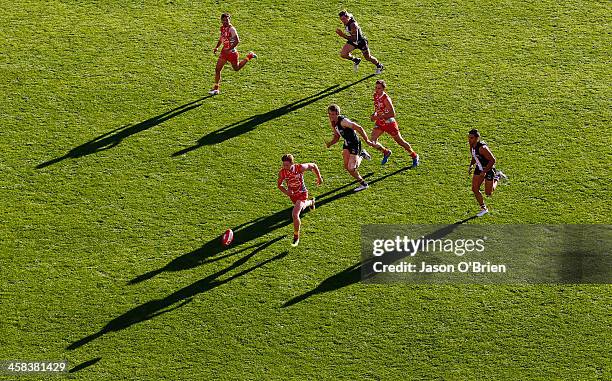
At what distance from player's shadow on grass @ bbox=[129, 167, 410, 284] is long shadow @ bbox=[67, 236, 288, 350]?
1.97ft

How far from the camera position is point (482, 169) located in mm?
24453

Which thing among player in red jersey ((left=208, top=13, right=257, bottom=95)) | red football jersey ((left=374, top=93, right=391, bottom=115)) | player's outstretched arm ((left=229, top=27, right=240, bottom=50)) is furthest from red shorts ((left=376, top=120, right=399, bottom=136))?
player's outstretched arm ((left=229, top=27, right=240, bottom=50))

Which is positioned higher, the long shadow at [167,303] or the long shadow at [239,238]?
the long shadow at [239,238]

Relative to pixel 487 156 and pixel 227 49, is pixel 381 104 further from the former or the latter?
pixel 227 49

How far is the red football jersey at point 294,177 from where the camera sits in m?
23.8

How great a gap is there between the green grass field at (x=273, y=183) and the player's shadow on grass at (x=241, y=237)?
0.05m

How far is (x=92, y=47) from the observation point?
3200cm

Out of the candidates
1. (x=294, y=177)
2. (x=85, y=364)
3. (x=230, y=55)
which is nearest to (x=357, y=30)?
(x=230, y=55)

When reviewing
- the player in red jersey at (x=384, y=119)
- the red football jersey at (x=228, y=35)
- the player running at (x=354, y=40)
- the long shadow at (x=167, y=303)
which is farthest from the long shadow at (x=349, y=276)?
the red football jersey at (x=228, y=35)

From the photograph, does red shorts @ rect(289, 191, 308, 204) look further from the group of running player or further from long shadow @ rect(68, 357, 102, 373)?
long shadow @ rect(68, 357, 102, 373)

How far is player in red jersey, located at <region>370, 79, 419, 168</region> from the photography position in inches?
1035

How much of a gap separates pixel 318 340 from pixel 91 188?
8.08 meters

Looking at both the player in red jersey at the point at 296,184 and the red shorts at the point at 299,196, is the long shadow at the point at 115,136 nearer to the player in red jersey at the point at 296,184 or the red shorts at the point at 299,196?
the player in red jersey at the point at 296,184

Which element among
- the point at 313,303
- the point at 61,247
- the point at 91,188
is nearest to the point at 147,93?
the point at 91,188
